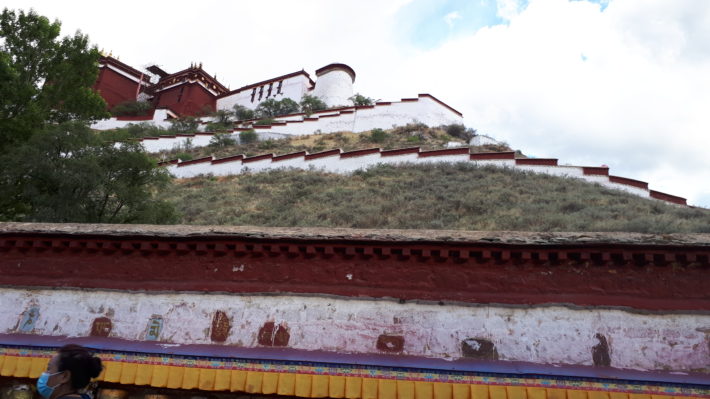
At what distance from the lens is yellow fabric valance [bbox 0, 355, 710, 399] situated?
4930mm

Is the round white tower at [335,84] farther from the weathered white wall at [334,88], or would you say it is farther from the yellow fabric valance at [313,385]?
the yellow fabric valance at [313,385]

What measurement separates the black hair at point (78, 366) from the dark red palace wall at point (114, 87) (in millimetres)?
50930

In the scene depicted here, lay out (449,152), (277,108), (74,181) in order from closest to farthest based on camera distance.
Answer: (74,181) < (449,152) < (277,108)

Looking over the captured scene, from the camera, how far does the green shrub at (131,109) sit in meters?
48.8

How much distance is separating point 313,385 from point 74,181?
9.40 m

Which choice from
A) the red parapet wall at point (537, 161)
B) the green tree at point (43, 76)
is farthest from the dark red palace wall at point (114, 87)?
the red parapet wall at point (537, 161)

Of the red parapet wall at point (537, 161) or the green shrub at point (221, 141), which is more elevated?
the green shrub at point (221, 141)

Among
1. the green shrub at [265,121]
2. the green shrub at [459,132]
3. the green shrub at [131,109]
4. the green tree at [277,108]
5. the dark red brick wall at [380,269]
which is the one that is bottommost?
the dark red brick wall at [380,269]

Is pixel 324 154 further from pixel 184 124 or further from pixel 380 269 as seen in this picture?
pixel 380 269

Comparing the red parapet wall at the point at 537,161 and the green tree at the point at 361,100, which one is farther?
the green tree at the point at 361,100

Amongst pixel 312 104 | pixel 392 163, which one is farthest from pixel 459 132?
pixel 312 104

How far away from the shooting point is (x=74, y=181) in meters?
11.9

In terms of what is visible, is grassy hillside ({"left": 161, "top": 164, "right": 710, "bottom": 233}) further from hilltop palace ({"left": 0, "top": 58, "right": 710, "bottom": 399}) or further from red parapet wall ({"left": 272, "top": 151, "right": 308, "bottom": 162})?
hilltop palace ({"left": 0, "top": 58, "right": 710, "bottom": 399})

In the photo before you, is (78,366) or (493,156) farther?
(493,156)
